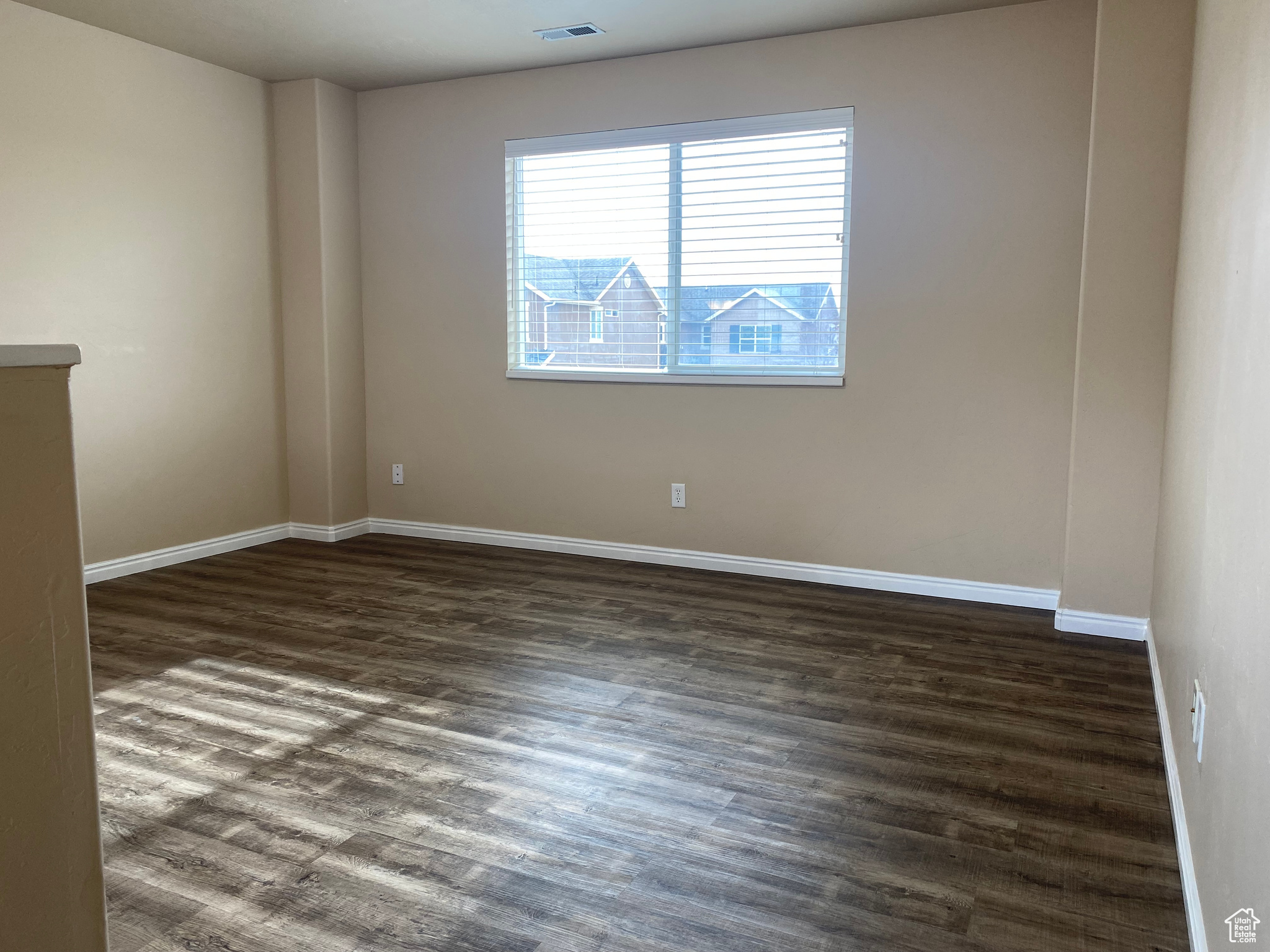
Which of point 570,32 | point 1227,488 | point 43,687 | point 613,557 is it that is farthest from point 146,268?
point 1227,488

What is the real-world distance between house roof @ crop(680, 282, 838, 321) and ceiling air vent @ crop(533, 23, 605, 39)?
1.25m

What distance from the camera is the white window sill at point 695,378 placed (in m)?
4.33

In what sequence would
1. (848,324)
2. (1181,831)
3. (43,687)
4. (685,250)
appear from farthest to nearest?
(685,250) < (848,324) < (1181,831) < (43,687)

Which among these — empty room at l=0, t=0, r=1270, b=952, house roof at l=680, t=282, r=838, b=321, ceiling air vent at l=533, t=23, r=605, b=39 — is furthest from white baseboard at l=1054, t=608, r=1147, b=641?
ceiling air vent at l=533, t=23, r=605, b=39

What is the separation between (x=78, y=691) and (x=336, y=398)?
13.9 ft

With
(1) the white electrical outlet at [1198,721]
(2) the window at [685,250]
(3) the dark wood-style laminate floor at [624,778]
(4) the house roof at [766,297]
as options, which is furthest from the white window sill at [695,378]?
(1) the white electrical outlet at [1198,721]

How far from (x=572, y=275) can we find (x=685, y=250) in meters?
0.67

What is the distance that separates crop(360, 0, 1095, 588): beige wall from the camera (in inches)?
153

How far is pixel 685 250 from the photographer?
4.55 m

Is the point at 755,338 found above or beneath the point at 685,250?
beneath

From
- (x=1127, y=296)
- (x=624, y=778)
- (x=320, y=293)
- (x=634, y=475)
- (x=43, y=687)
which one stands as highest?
(x=320, y=293)

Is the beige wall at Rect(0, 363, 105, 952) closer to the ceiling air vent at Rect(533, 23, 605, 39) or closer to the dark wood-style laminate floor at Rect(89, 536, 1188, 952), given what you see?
the dark wood-style laminate floor at Rect(89, 536, 1188, 952)

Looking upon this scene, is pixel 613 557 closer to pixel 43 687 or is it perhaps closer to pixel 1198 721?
pixel 1198 721

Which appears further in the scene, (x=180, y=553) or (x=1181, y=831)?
(x=180, y=553)
